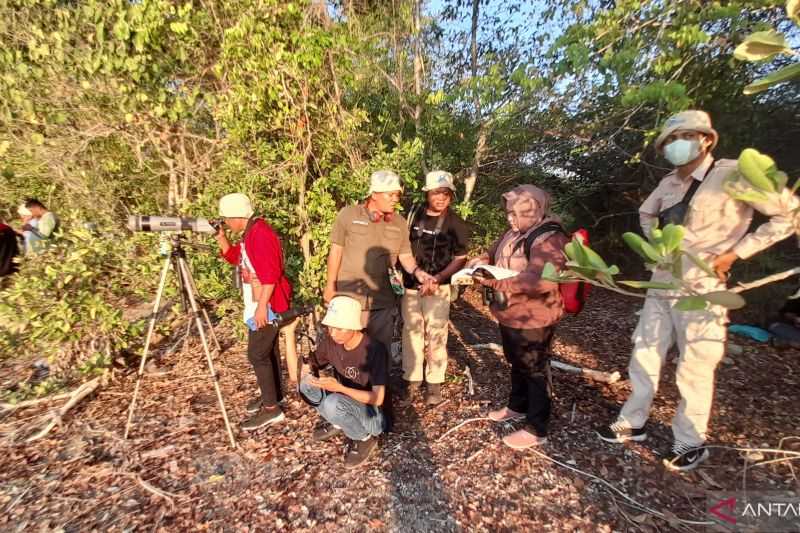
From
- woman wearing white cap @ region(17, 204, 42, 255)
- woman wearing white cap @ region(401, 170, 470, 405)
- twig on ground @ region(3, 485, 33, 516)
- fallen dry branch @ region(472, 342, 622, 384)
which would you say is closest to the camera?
twig on ground @ region(3, 485, 33, 516)

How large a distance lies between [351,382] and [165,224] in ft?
6.27

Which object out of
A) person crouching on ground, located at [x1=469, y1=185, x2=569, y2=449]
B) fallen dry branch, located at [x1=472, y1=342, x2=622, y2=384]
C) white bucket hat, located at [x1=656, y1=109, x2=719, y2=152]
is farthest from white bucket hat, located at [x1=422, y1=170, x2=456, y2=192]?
fallen dry branch, located at [x1=472, y1=342, x2=622, y2=384]

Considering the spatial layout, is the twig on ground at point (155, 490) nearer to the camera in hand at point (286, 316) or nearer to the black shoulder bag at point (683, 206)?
the camera in hand at point (286, 316)

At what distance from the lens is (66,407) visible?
349 cm

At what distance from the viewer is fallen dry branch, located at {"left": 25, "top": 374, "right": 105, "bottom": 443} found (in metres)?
3.23

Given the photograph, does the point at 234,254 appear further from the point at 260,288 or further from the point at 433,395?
the point at 433,395

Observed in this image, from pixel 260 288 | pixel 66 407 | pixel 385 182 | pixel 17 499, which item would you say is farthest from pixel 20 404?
pixel 385 182

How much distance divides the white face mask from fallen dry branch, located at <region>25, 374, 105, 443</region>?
5.61 metres

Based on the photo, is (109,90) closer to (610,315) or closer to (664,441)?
(664,441)

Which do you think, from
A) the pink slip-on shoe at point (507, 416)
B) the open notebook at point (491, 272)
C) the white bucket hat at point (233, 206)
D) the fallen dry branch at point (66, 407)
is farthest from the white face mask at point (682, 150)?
the fallen dry branch at point (66, 407)

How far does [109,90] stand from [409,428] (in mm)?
4506

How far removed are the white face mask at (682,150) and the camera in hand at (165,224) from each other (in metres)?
3.49

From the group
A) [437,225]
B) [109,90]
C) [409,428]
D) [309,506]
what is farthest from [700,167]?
[109,90]

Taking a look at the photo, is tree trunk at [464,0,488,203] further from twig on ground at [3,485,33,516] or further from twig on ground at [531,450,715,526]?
twig on ground at [3,485,33,516]
